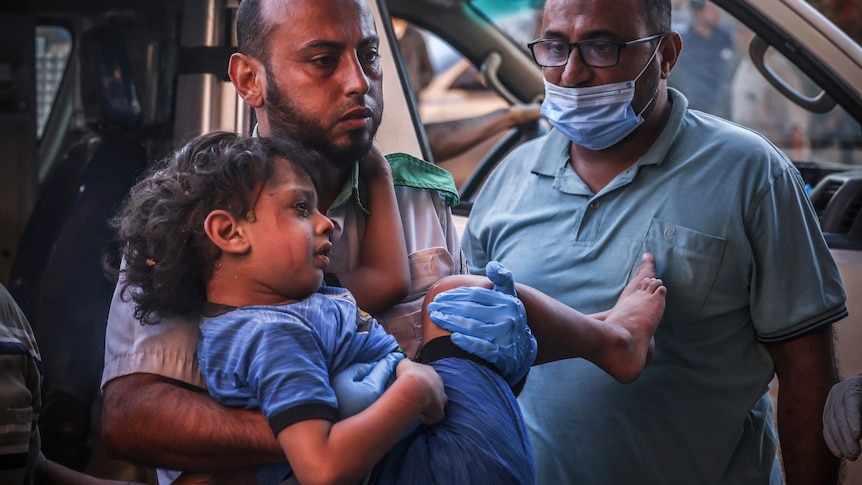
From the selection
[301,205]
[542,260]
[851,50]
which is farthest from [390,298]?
[851,50]

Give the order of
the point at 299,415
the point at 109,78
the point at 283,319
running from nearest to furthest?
the point at 299,415, the point at 283,319, the point at 109,78

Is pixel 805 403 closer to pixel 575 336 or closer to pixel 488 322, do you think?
pixel 575 336

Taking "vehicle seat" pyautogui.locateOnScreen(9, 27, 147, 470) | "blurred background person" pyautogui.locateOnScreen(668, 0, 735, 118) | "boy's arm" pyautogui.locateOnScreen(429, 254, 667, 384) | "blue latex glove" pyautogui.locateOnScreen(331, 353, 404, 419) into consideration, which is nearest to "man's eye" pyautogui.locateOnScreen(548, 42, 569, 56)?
"boy's arm" pyautogui.locateOnScreen(429, 254, 667, 384)

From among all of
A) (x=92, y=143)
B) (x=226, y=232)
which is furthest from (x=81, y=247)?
(x=226, y=232)

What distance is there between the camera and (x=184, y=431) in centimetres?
161

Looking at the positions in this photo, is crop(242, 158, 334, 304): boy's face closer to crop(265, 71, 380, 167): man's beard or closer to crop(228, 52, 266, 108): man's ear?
crop(265, 71, 380, 167): man's beard

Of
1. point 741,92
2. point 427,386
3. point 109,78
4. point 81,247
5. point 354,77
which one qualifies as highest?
point 354,77

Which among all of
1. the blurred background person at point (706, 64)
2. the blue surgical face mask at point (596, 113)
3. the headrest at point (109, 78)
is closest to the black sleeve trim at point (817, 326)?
the blue surgical face mask at point (596, 113)

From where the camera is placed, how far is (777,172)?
2.40 metres

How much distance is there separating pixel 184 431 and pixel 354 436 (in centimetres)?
28

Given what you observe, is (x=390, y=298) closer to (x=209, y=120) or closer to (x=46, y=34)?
(x=209, y=120)

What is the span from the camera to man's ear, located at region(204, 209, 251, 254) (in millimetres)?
1686

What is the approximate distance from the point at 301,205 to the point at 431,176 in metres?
0.49

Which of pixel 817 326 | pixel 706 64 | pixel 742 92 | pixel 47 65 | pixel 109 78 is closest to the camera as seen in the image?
pixel 817 326
